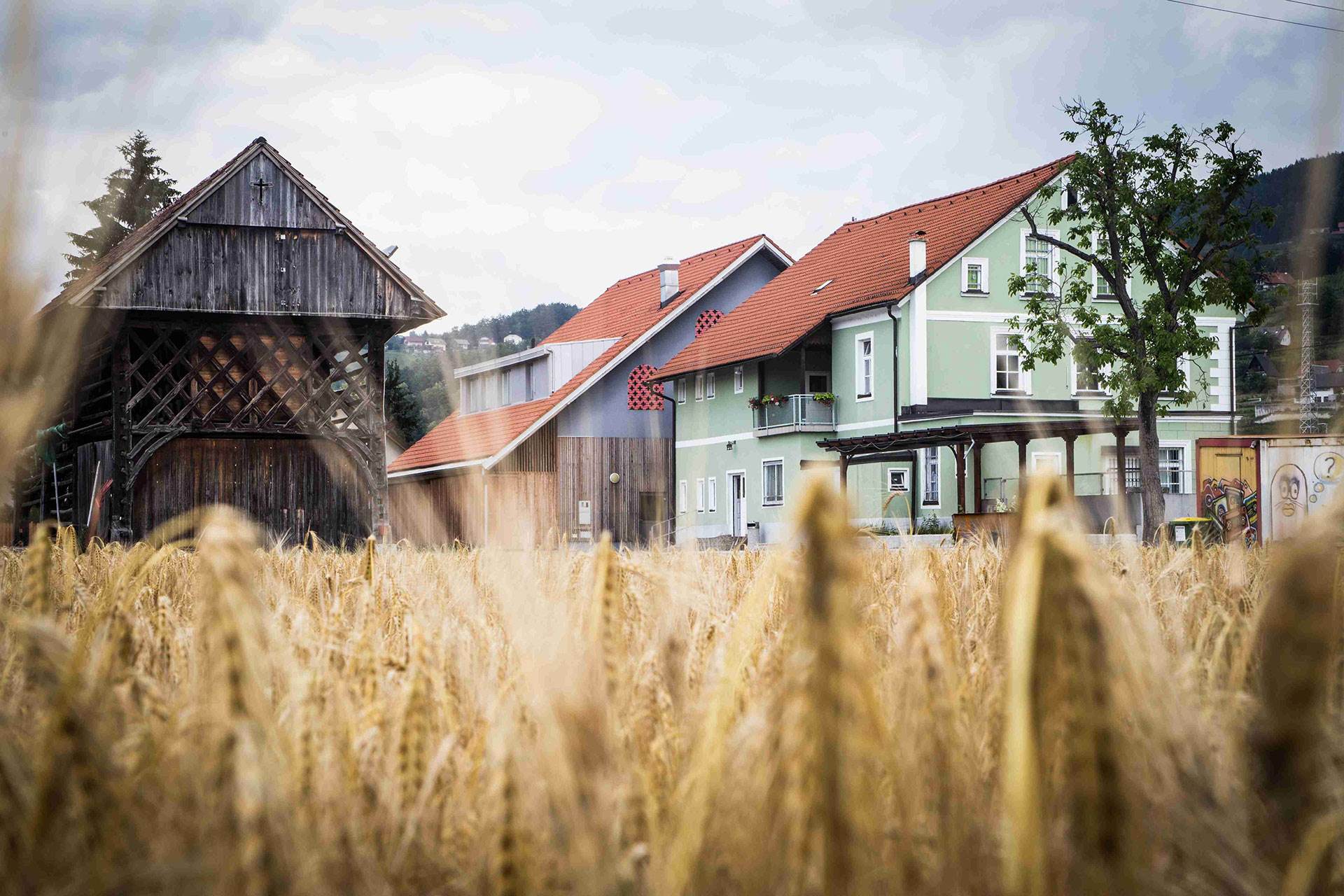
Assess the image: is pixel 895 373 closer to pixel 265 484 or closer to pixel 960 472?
pixel 960 472

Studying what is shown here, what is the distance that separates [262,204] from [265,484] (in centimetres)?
543

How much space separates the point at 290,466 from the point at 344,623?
23840mm

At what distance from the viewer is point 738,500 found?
1748 inches

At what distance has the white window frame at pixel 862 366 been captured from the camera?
40281mm

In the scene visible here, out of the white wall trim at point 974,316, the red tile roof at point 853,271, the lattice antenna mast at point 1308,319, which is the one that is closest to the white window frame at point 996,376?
the white wall trim at point 974,316

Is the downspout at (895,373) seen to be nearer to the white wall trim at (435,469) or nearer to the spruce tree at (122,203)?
the white wall trim at (435,469)

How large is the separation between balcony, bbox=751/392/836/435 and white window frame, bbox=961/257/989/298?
547 centimetres

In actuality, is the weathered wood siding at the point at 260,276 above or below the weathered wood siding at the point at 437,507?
above

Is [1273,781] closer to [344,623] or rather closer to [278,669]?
[278,669]

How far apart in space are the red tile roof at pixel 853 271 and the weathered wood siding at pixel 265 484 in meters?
17.9

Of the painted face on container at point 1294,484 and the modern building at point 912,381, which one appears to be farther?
the modern building at point 912,381

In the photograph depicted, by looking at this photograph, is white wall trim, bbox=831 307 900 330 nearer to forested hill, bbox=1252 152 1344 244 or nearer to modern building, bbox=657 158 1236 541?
modern building, bbox=657 158 1236 541

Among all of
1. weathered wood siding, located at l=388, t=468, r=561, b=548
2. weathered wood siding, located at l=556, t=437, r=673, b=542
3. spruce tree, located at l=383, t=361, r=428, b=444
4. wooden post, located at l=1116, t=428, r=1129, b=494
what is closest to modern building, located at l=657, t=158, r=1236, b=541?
weathered wood siding, located at l=556, t=437, r=673, b=542

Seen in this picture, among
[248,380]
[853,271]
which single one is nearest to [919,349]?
[853,271]
